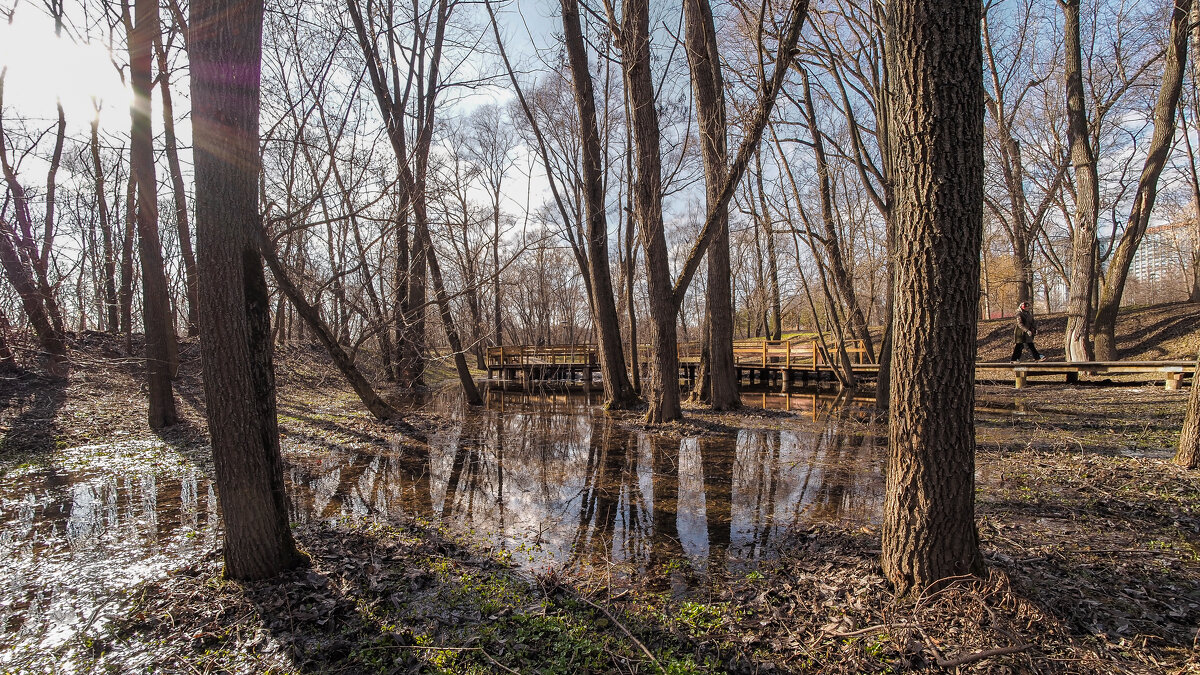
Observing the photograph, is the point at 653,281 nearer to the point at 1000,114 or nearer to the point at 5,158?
the point at 1000,114

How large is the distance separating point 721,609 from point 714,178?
7.34 meters

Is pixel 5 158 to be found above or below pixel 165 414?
above

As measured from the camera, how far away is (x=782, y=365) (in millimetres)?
19188

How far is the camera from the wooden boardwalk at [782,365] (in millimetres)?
11670

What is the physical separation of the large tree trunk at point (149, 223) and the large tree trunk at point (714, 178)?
8.31 meters

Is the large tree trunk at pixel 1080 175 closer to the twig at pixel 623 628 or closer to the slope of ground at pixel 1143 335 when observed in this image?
the slope of ground at pixel 1143 335

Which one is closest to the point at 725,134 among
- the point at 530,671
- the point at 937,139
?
the point at 937,139

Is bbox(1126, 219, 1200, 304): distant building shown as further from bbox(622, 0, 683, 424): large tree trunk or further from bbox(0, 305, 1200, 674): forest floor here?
bbox(0, 305, 1200, 674): forest floor

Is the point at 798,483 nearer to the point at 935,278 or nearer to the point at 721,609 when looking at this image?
the point at 721,609

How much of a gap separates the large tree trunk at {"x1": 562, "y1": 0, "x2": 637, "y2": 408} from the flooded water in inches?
100

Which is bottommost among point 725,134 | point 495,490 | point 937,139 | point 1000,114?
point 495,490

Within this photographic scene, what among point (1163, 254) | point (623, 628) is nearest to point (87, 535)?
point (623, 628)

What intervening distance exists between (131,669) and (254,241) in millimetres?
2405

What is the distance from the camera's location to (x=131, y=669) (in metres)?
2.52
